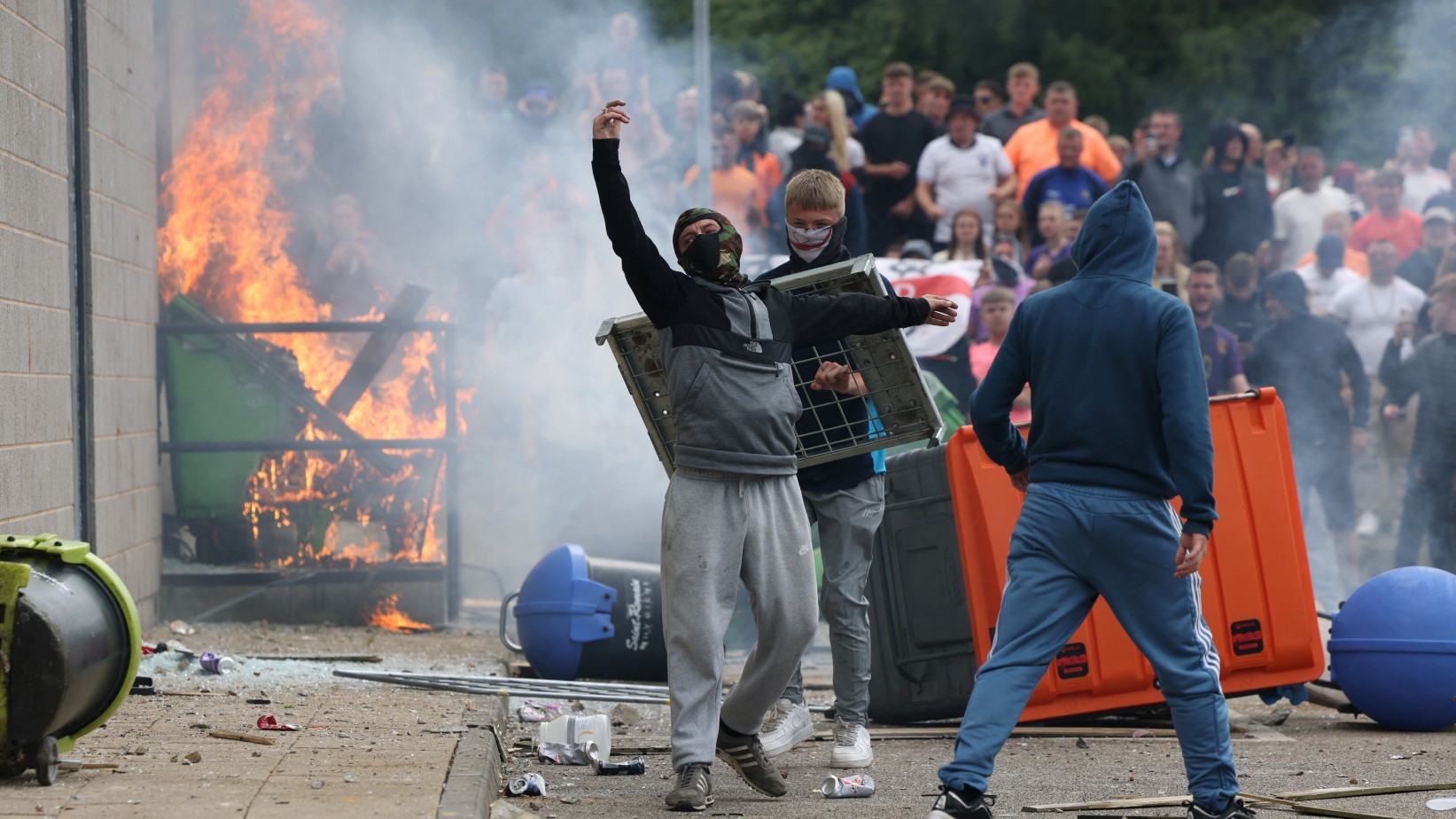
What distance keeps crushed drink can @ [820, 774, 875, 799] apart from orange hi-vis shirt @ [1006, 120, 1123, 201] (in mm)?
8055

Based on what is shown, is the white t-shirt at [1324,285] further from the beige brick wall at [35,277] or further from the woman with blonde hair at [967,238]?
the beige brick wall at [35,277]

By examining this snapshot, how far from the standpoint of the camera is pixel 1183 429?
423cm

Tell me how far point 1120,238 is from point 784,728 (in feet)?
6.77

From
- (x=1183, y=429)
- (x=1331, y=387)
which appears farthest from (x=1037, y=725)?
(x=1331, y=387)

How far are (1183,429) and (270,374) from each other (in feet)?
20.3

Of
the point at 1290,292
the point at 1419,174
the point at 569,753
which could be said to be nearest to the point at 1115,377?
the point at 569,753

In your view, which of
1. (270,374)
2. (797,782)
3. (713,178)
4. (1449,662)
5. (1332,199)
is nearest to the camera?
(797,782)

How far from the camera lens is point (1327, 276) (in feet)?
40.0

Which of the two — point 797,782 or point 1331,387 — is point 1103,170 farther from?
point 797,782

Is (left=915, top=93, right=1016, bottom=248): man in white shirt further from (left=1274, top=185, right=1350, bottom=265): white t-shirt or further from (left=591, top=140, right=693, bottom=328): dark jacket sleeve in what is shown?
(left=591, top=140, right=693, bottom=328): dark jacket sleeve

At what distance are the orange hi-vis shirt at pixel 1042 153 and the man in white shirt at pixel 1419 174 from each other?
2534 mm

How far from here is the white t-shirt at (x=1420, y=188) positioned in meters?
13.5

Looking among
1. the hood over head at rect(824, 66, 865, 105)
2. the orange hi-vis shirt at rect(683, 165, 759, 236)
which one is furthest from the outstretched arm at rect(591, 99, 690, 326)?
the hood over head at rect(824, 66, 865, 105)

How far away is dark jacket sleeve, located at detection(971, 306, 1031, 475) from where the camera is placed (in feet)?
15.0
